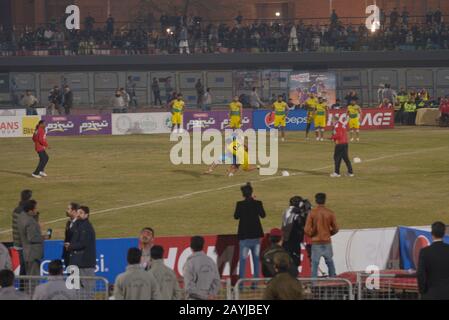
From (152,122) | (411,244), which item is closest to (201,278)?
(411,244)

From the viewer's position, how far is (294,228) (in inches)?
667

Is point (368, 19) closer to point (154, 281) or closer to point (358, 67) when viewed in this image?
point (358, 67)

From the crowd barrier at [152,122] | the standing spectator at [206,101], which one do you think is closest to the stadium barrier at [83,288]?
the crowd barrier at [152,122]

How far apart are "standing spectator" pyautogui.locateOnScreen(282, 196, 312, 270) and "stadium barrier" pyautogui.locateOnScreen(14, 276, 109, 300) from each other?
373cm

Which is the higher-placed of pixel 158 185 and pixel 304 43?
pixel 304 43

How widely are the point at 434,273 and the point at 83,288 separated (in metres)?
4.60

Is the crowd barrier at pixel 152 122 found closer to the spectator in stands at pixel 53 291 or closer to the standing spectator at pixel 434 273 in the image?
the standing spectator at pixel 434 273

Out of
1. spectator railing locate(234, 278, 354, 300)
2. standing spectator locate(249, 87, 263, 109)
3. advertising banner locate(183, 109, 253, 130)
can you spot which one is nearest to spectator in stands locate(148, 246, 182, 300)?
spectator railing locate(234, 278, 354, 300)

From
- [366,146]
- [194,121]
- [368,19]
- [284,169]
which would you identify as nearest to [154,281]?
[284,169]

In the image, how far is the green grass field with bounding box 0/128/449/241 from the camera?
24000mm

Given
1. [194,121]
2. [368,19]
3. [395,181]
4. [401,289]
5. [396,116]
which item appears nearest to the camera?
[401,289]

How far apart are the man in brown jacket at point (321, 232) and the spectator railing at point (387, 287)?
2.17m

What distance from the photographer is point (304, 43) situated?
60406mm

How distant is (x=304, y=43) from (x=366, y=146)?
72.6 feet
